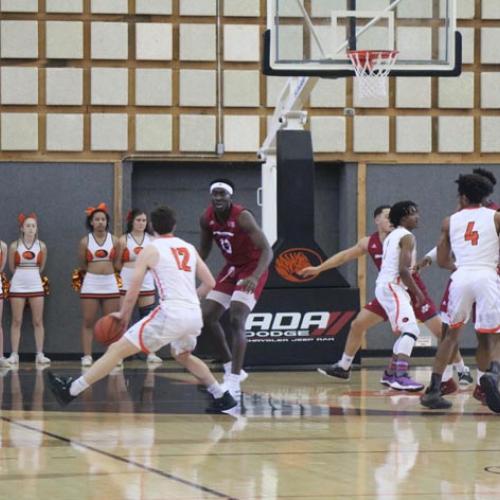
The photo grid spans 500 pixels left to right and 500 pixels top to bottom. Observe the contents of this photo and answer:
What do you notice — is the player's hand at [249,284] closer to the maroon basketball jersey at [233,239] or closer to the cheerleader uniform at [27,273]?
the maroon basketball jersey at [233,239]

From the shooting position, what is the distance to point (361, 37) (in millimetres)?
15516

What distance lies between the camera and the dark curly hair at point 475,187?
1148 centimetres

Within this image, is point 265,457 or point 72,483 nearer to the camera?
point 72,483

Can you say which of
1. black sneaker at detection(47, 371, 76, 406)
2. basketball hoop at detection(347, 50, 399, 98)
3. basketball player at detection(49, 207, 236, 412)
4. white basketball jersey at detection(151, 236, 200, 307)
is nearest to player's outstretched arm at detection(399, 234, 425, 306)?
basketball hoop at detection(347, 50, 399, 98)

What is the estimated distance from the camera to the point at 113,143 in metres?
19.4

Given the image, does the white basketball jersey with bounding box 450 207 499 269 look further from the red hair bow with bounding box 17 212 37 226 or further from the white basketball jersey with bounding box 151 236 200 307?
the red hair bow with bounding box 17 212 37 226

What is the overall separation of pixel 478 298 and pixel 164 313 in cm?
254

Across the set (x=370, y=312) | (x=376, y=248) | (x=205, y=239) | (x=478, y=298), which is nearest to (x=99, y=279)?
(x=376, y=248)

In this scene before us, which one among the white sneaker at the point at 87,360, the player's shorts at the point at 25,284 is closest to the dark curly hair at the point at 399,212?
the white sneaker at the point at 87,360

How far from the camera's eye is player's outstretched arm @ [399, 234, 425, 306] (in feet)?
44.7

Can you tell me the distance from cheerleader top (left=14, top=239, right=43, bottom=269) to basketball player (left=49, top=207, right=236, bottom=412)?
739 centimetres

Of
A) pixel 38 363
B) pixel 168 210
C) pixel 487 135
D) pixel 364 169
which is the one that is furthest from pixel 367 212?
pixel 168 210

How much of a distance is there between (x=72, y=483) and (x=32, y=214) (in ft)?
38.4

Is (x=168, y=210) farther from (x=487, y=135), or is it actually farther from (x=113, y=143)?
(x=487, y=135)
